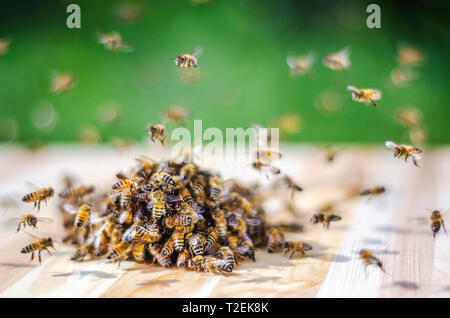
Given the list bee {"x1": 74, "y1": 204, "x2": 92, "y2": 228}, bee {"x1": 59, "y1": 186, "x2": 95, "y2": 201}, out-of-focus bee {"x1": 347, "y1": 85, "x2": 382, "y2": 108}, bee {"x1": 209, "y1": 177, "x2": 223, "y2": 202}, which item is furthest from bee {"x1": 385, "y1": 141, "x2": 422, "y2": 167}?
bee {"x1": 59, "y1": 186, "x2": 95, "y2": 201}

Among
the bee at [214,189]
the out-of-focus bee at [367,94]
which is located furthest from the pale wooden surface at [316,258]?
the out-of-focus bee at [367,94]

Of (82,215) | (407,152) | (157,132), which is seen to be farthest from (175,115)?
(407,152)

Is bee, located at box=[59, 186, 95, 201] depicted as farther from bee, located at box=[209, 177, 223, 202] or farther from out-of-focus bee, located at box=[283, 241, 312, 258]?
out-of-focus bee, located at box=[283, 241, 312, 258]

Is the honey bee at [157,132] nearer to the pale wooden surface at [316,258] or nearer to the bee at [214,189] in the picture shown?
the bee at [214,189]

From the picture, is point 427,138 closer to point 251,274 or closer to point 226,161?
point 226,161

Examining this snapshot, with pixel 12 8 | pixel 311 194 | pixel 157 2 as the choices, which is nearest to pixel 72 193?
pixel 311 194

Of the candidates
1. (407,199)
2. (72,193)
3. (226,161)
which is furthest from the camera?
(226,161)
